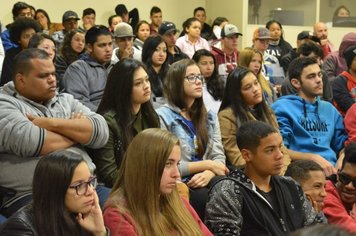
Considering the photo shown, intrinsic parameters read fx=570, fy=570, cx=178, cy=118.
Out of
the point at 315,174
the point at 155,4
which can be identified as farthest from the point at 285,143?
the point at 155,4

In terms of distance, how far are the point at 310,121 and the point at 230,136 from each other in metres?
0.63

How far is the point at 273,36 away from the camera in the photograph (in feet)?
22.5

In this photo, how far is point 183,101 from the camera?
10.5ft

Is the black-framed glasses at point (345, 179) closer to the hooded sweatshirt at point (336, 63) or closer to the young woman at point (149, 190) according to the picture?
the young woman at point (149, 190)

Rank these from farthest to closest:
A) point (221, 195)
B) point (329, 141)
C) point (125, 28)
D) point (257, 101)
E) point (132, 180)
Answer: point (125, 28)
point (329, 141)
point (257, 101)
point (221, 195)
point (132, 180)

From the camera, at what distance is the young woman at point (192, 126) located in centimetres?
295

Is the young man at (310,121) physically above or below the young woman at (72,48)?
below

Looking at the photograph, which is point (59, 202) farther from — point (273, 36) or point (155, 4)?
point (155, 4)

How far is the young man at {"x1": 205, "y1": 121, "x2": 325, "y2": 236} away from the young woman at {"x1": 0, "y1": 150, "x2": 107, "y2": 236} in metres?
0.67

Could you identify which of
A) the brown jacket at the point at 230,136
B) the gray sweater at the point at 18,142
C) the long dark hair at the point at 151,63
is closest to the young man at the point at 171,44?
the long dark hair at the point at 151,63

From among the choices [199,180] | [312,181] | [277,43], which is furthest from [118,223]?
[277,43]

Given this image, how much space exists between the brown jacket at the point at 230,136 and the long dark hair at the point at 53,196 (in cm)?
158

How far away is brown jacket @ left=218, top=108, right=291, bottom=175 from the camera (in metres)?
3.26

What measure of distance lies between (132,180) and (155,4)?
7177 mm
